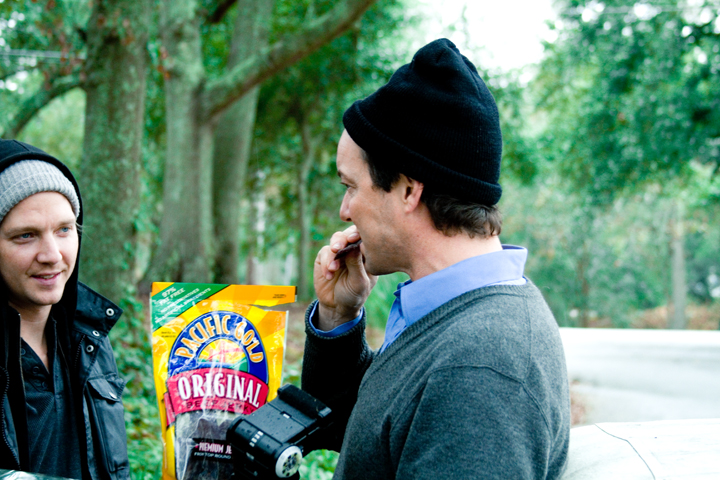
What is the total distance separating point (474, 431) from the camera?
1.09 meters

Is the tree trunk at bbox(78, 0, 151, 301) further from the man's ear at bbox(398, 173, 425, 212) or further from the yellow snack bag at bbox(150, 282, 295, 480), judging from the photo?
the man's ear at bbox(398, 173, 425, 212)

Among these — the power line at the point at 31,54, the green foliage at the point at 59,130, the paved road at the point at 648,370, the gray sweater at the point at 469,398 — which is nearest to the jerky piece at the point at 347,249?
the gray sweater at the point at 469,398

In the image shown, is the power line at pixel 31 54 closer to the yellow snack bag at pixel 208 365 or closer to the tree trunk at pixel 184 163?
the tree trunk at pixel 184 163

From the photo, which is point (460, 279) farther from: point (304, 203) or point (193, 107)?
point (304, 203)

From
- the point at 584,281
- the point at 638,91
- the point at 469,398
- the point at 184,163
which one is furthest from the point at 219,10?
the point at 584,281

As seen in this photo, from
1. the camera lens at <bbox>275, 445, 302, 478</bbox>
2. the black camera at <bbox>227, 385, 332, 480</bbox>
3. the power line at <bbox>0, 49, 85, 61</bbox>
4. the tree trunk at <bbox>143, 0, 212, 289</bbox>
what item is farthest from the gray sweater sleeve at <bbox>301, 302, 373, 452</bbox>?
the power line at <bbox>0, 49, 85, 61</bbox>

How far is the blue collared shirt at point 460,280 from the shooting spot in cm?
141

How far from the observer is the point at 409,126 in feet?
4.57

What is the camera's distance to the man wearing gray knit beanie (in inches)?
63.8

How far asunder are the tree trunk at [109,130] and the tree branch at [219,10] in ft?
15.9

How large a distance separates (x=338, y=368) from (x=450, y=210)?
0.78 m

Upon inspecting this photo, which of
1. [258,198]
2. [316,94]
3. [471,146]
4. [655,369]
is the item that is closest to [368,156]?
[471,146]

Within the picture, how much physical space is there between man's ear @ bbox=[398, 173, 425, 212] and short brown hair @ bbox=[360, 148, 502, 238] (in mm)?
13

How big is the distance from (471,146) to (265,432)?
0.84 metres
